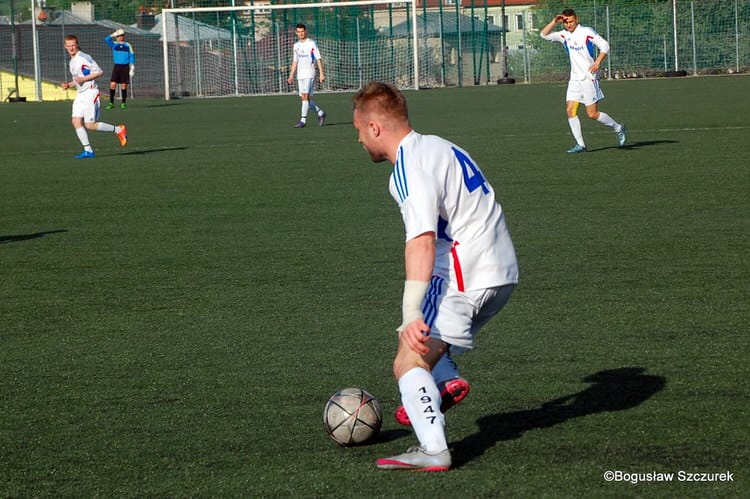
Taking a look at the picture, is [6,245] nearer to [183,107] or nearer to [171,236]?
[171,236]

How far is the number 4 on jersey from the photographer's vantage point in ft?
14.1

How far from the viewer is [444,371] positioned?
468 cm

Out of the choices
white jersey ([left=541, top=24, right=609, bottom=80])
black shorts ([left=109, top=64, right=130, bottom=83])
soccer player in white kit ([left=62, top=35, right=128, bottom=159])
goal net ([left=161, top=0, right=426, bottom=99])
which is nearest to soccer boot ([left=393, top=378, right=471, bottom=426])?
white jersey ([left=541, top=24, right=609, bottom=80])

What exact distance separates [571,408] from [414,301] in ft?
4.55

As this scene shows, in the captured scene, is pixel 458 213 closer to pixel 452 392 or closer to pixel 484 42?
pixel 452 392

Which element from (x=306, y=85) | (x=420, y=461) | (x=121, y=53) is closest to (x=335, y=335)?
(x=420, y=461)

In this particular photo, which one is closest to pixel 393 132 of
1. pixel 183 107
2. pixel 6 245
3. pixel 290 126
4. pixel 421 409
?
pixel 421 409

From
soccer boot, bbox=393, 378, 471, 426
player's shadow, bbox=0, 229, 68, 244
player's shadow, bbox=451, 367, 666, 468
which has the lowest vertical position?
player's shadow, bbox=451, 367, 666, 468

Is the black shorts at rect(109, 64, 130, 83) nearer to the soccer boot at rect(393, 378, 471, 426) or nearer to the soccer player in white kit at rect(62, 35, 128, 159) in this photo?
the soccer player in white kit at rect(62, 35, 128, 159)

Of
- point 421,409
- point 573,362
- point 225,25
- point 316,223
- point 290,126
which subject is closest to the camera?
point 421,409

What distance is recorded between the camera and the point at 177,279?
8336 mm

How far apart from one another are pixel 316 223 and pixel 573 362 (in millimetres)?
5345

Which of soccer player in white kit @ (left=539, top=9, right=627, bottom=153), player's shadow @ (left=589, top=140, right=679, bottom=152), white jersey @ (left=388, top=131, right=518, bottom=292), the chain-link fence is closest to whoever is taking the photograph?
white jersey @ (left=388, top=131, right=518, bottom=292)

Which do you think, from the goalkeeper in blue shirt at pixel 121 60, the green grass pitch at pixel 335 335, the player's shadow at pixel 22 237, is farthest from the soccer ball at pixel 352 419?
the goalkeeper in blue shirt at pixel 121 60
